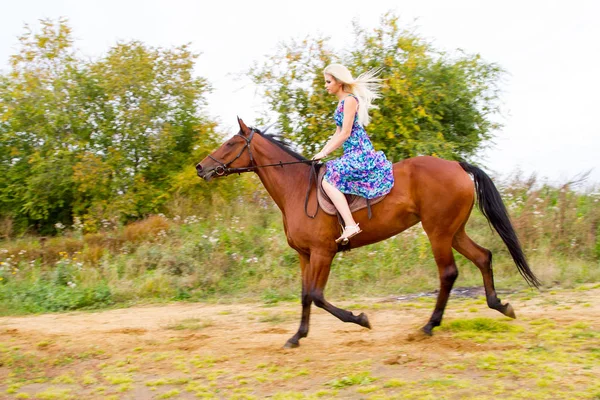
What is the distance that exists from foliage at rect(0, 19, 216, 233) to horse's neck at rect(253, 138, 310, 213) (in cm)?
730

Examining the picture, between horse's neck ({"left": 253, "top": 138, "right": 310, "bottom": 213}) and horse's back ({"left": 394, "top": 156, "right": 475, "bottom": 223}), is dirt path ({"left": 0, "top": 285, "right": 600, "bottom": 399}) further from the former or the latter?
horse's neck ({"left": 253, "top": 138, "right": 310, "bottom": 213})

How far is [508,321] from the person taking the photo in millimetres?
6773

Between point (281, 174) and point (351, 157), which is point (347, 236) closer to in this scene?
point (351, 157)

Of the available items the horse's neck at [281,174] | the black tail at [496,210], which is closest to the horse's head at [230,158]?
the horse's neck at [281,174]

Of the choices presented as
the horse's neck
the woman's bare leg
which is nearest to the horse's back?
the woman's bare leg

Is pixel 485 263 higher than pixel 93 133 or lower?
lower

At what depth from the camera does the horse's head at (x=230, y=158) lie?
6.94 meters

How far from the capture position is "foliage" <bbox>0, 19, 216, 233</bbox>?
13.9 meters

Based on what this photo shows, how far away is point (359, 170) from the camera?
21.3 ft

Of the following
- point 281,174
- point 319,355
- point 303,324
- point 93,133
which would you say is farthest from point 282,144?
point 93,133

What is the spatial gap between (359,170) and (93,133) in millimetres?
9743

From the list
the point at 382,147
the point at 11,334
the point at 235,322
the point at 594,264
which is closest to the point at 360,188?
the point at 235,322

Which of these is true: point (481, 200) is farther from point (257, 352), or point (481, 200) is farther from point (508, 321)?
point (257, 352)

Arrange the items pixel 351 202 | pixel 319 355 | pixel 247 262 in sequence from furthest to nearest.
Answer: pixel 247 262 → pixel 351 202 → pixel 319 355
